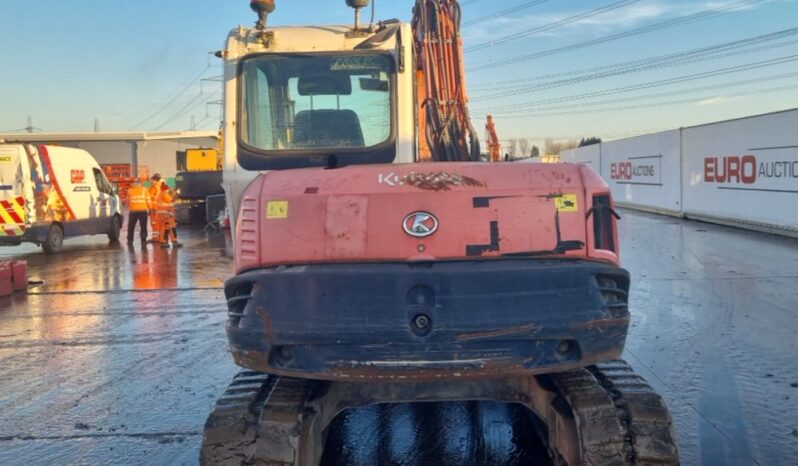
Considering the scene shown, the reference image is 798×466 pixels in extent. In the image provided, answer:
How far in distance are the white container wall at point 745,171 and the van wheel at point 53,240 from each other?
16.3 meters

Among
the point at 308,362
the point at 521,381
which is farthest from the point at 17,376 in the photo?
the point at 521,381

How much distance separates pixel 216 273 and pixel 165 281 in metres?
1.10

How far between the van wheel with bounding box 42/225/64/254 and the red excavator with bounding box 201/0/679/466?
14.1 meters

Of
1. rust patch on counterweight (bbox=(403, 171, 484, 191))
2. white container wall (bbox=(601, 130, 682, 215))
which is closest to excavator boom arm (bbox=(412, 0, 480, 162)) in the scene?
rust patch on counterweight (bbox=(403, 171, 484, 191))

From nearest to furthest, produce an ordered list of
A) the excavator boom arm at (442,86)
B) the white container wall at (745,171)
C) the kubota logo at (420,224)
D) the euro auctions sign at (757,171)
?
1. the kubota logo at (420,224)
2. the excavator boom arm at (442,86)
3. the euro auctions sign at (757,171)
4. the white container wall at (745,171)

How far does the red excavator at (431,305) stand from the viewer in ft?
11.3

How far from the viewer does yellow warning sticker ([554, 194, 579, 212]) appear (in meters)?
3.67

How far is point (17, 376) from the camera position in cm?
673

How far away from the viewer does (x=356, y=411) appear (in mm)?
5676

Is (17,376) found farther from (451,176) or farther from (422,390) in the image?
(451,176)

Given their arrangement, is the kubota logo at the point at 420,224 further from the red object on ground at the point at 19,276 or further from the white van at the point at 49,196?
the white van at the point at 49,196

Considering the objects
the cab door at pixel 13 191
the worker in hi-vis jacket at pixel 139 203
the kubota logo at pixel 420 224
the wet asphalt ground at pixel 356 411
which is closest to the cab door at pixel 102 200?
the worker in hi-vis jacket at pixel 139 203

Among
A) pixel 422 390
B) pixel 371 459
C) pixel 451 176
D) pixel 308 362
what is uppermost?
pixel 451 176

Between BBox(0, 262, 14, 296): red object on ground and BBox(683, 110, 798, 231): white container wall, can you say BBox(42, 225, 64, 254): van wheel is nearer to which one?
BBox(0, 262, 14, 296): red object on ground
